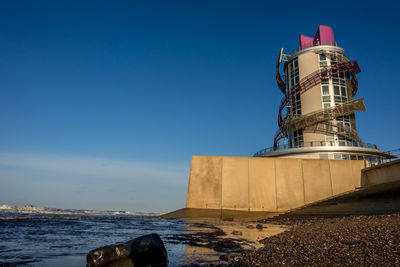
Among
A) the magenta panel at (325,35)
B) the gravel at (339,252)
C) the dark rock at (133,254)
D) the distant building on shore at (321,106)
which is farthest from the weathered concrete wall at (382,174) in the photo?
the dark rock at (133,254)

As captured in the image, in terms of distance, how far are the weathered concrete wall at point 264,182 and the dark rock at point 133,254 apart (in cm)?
1854

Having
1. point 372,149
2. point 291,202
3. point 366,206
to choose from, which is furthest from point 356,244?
point 372,149

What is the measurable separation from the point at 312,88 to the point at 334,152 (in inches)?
396

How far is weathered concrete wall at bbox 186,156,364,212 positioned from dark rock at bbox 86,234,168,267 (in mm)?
18544

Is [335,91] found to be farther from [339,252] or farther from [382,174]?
[339,252]

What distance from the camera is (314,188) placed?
24641mm

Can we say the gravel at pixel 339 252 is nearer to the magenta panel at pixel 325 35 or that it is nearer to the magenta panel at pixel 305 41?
the magenta panel at pixel 305 41

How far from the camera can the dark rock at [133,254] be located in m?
5.28

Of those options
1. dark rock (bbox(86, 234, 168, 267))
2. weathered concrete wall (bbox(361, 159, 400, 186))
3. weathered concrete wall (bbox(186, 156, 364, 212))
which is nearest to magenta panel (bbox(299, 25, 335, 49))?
weathered concrete wall (bbox(186, 156, 364, 212))

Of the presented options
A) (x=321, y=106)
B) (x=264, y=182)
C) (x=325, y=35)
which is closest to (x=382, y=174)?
(x=264, y=182)

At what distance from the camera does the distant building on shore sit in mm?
33719

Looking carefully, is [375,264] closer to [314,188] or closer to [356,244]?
[356,244]

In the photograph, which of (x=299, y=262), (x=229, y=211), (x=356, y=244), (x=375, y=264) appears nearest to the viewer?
(x=375, y=264)

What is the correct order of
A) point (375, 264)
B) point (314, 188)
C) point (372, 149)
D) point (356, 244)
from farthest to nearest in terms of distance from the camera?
A: point (372, 149) → point (314, 188) → point (356, 244) → point (375, 264)
